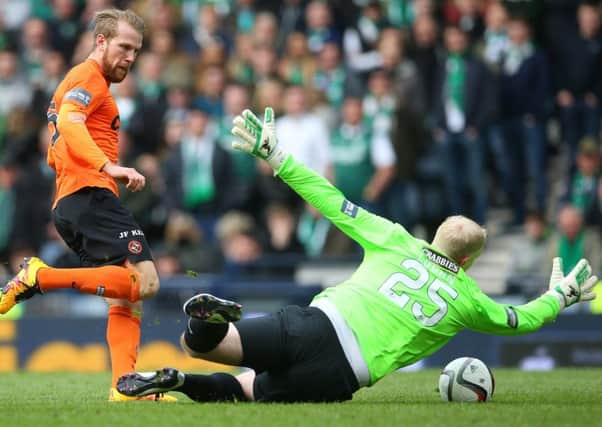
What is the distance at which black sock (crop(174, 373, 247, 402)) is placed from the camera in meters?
7.71

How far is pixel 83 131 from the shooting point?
781 cm

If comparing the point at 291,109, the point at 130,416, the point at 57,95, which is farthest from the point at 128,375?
the point at 291,109

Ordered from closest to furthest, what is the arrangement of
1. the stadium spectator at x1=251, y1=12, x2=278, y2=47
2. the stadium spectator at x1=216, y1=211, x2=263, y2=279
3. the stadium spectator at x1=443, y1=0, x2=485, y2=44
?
the stadium spectator at x1=216, y1=211, x2=263, y2=279
the stadium spectator at x1=443, y1=0, x2=485, y2=44
the stadium spectator at x1=251, y1=12, x2=278, y2=47

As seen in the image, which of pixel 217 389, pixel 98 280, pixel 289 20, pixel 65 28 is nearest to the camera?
pixel 217 389

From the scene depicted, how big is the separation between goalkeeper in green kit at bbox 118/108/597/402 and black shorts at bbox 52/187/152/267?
0.88 meters

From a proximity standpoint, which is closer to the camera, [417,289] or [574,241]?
[417,289]

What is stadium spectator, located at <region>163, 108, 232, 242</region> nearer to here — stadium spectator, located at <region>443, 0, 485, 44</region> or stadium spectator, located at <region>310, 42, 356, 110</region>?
stadium spectator, located at <region>310, 42, 356, 110</region>

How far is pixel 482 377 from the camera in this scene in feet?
26.5

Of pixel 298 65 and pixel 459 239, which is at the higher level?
pixel 298 65

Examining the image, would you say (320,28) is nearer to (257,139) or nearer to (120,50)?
(120,50)

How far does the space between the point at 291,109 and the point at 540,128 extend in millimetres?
3060

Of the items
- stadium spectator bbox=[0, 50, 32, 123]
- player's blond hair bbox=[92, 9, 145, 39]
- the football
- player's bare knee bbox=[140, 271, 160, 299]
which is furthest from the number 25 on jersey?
stadium spectator bbox=[0, 50, 32, 123]

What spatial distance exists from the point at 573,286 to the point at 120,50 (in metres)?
3.29

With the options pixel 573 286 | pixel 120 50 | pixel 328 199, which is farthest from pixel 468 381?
pixel 120 50
